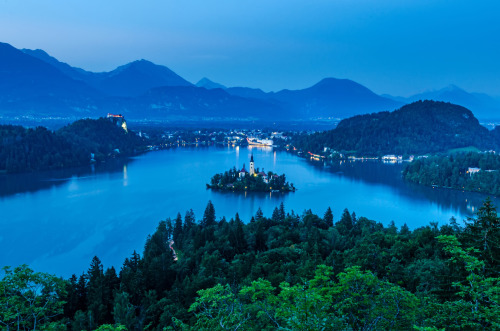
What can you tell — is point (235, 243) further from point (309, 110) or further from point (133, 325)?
point (309, 110)

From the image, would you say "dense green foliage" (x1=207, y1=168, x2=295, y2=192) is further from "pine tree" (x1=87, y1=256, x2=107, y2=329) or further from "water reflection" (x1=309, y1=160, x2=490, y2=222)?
"pine tree" (x1=87, y1=256, x2=107, y2=329)

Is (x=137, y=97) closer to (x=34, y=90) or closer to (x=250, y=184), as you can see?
(x=34, y=90)

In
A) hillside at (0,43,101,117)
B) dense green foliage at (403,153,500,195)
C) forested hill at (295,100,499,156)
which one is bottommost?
dense green foliage at (403,153,500,195)

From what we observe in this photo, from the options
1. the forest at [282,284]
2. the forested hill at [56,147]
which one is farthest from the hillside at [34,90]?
the forest at [282,284]

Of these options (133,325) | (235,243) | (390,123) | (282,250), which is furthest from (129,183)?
(390,123)

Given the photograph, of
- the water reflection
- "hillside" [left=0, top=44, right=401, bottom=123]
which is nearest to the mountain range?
"hillside" [left=0, top=44, right=401, bottom=123]

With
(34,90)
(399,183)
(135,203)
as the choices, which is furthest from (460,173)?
(34,90)
